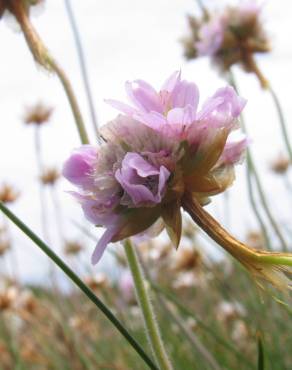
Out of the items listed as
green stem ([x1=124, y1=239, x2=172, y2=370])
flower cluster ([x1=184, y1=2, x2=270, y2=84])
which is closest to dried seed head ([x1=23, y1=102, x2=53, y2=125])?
flower cluster ([x1=184, y1=2, x2=270, y2=84])

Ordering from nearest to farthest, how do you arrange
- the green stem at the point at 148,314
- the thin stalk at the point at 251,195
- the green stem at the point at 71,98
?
the green stem at the point at 148,314
the green stem at the point at 71,98
the thin stalk at the point at 251,195

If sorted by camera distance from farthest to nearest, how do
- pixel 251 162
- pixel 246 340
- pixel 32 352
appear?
pixel 32 352 < pixel 246 340 < pixel 251 162

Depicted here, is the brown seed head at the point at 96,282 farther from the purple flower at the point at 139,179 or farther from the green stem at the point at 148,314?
the purple flower at the point at 139,179

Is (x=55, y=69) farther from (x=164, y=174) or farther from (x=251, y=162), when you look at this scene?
(x=251, y=162)

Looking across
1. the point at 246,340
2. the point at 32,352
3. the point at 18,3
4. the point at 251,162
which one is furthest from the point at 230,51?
the point at 32,352

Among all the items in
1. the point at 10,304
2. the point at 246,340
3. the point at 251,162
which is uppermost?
the point at 251,162

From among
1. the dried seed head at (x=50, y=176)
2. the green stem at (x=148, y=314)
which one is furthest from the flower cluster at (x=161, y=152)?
the dried seed head at (x=50, y=176)

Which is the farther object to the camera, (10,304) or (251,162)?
(10,304)

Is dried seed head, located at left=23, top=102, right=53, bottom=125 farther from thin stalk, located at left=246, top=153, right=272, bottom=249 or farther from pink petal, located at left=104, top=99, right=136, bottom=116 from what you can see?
pink petal, located at left=104, top=99, right=136, bottom=116
